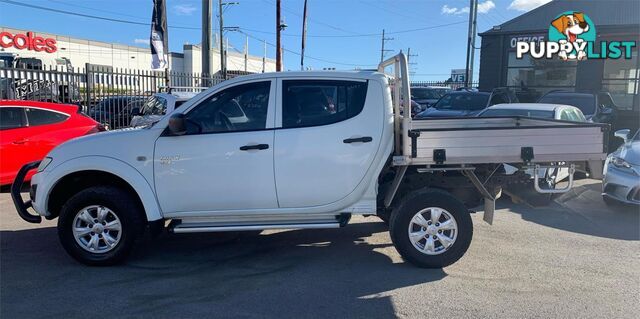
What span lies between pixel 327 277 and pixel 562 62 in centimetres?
2235

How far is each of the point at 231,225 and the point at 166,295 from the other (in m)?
0.96

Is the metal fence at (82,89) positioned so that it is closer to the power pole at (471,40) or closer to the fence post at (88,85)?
the fence post at (88,85)

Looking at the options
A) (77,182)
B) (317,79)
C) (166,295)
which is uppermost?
(317,79)

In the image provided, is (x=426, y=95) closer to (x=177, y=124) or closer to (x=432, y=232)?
(x=432, y=232)

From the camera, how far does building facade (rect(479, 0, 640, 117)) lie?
21.6m

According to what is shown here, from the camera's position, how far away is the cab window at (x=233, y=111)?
4.97 meters

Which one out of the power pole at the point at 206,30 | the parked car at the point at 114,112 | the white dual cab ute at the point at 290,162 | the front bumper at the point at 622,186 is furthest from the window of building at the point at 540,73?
the white dual cab ute at the point at 290,162

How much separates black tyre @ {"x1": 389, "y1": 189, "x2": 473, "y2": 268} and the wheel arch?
8.05 ft

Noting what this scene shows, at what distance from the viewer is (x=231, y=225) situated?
197 inches

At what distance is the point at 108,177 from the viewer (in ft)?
16.9

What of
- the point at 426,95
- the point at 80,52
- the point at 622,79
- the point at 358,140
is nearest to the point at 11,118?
the point at 358,140

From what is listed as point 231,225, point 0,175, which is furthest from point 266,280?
point 0,175

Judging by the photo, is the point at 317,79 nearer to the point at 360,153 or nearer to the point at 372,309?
the point at 360,153

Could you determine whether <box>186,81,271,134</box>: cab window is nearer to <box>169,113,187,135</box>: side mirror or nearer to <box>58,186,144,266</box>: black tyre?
<box>169,113,187,135</box>: side mirror
